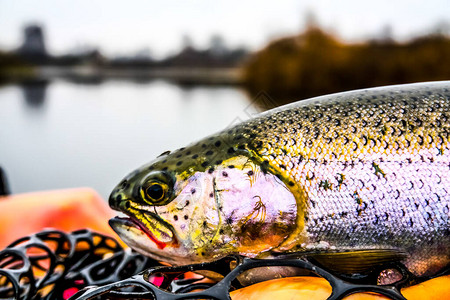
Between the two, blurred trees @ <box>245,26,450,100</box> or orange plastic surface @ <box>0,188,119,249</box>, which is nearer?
orange plastic surface @ <box>0,188,119,249</box>

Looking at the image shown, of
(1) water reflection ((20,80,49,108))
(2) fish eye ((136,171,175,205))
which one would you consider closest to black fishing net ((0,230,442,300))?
(2) fish eye ((136,171,175,205))

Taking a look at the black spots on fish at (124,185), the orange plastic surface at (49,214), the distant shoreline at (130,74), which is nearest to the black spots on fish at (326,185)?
the black spots on fish at (124,185)

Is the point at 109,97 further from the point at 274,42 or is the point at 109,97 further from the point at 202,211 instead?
the point at 202,211

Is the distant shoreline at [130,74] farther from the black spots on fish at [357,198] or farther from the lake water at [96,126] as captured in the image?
the black spots on fish at [357,198]

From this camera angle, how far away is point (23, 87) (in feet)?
92.7

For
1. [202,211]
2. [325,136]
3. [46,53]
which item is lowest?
[202,211]

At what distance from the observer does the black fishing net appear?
917 mm

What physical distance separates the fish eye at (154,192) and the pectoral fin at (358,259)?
40 centimetres

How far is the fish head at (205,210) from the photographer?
1.07 meters

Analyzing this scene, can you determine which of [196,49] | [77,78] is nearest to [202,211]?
[196,49]

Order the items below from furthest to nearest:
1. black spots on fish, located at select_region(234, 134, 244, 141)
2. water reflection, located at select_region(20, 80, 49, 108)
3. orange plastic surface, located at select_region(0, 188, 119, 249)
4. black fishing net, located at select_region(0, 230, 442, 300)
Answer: water reflection, located at select_region(20, 80, 49, 108) < orange plastic surface, located at select_region(0, 188, 119, 249) < black spots on fish, located at select_region(234, 134, 244, 141) < black fishing net, located at select_region(0, 230, 442, 300)

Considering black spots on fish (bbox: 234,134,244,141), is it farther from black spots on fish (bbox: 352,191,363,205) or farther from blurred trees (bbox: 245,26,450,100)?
blurred trees (bbox: 245,26,450,100)

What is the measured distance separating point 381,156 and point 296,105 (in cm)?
29

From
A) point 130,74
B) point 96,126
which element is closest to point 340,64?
point 96,126
